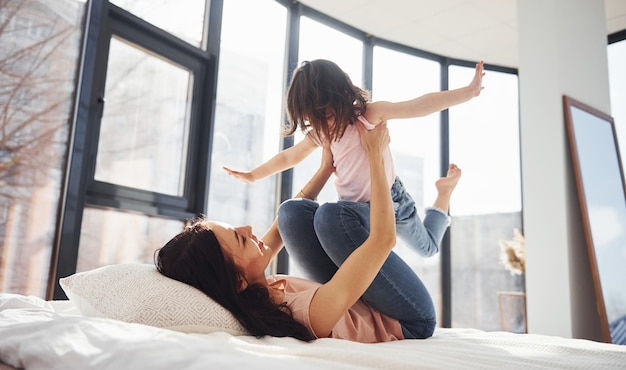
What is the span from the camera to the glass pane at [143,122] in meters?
2.62

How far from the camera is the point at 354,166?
5.24 feet

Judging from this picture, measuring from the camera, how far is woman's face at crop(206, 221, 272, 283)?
115cm

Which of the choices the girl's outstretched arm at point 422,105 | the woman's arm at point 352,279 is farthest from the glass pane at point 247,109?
the woman's arm at point 352,279

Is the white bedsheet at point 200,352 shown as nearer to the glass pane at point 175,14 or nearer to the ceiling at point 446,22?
the glass pane at point 175,14

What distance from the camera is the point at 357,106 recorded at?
A: 1.60 metres

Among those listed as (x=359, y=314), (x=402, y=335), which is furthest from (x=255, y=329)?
(x=402, y=335)

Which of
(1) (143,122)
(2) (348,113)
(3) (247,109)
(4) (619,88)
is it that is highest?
(4) (619,88)

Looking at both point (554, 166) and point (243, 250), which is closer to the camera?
point (243, 250)

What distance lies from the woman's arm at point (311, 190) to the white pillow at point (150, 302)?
513 millimetres

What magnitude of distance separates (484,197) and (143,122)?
3.03 meters

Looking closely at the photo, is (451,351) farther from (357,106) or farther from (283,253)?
(283,253)

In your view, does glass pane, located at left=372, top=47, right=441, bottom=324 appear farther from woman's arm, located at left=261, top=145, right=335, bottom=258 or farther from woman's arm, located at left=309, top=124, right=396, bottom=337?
woman's arm, located at left=309, top=124, right=396, bottom=337

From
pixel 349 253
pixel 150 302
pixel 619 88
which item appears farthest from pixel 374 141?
pixel 619 88

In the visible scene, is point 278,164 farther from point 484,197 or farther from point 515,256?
point 484,197
